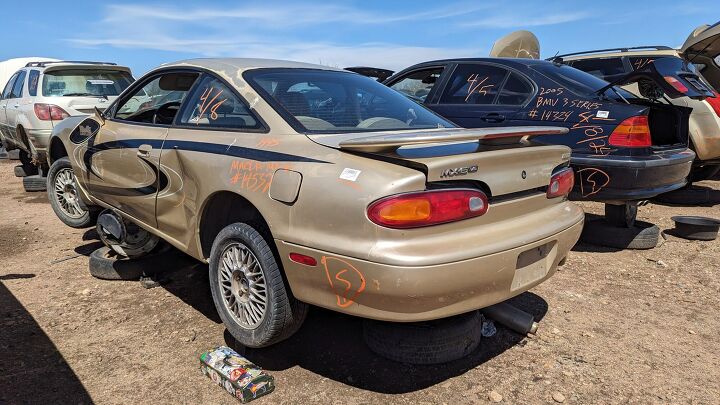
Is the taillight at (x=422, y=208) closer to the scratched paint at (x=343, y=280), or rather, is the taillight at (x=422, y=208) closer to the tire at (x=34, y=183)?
the scratched paint at (x=343, y=280)

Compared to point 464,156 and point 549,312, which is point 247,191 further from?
point 549,312

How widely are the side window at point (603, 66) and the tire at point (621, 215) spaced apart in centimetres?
294

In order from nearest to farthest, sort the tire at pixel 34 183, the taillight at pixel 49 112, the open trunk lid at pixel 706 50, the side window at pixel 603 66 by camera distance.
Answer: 1. the open trunk lid at pixel 706 50
2. the side window at pixel 603 66
3. the taillight at pixel 49 112
4. the tire at pixel 34 183

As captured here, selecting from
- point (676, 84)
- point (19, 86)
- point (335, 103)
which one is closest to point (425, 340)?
point (335, 103)

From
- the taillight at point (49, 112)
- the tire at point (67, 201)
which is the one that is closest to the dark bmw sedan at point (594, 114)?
the tire at point (67, 201)

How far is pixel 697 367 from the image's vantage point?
9.25 ft

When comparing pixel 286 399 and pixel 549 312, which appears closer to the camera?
pixel 286 399

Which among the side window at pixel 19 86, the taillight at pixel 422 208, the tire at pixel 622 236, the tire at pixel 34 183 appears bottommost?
the tire at pixel 622 236

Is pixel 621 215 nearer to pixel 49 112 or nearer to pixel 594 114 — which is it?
pixel 594 114

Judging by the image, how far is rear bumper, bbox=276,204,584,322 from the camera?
2160 millimetres

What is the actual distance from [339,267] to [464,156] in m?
0.74

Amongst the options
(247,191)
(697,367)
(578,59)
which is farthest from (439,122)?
(578,59)

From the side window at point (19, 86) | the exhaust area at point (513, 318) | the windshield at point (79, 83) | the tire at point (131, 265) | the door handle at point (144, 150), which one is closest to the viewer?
the exhaust area at point (513, 318)

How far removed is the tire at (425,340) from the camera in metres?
2.79
